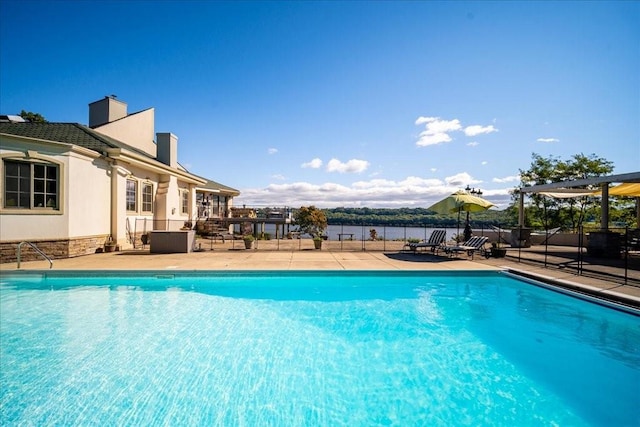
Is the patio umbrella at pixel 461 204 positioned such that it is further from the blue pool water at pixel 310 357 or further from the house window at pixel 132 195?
the house window at pixel 132 195

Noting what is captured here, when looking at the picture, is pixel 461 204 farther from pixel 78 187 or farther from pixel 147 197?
pixel 147 197

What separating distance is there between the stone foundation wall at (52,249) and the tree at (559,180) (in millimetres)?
29721

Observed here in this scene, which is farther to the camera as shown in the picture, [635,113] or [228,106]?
[228,106]

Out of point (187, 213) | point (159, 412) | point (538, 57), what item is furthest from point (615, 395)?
point (187, 213)

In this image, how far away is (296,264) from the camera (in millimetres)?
11531

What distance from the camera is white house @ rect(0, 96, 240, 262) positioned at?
1117 cm

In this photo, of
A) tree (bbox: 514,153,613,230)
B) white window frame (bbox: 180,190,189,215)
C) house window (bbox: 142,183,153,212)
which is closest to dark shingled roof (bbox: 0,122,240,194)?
house window (bbox: 142,183,153,212)

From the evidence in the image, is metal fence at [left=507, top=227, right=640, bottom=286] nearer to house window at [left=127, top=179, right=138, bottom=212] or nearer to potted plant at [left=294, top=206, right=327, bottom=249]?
house window at [left=127, top=179, right=138, bottom=212]

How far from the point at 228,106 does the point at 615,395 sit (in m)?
19.0

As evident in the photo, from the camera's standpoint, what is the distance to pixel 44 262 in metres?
11.1

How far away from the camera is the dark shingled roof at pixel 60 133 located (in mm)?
13227

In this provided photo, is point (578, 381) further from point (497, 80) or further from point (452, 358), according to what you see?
point (497, 80)

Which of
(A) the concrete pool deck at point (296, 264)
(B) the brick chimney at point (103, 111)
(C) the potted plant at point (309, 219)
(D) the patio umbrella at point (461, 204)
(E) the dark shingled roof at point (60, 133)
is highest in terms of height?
(B) the brick chimney at point (103, 111)

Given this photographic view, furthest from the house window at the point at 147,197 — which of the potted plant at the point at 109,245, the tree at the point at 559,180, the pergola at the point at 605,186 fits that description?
the tree at the point at 559,180
